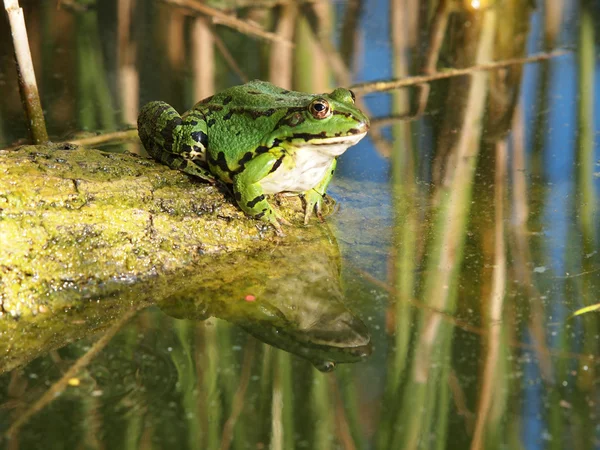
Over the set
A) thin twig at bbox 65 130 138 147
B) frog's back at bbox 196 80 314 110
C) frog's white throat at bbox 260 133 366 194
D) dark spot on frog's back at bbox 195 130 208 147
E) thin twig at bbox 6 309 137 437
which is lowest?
thin twig at bbox 6 309 137 437

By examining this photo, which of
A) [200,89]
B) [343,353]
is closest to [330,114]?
[343,353]

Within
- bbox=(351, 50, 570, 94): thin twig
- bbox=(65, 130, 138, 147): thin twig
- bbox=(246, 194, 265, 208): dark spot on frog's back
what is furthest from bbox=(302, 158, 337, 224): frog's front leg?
bbox=(351, 50, 570, 94): thin twig

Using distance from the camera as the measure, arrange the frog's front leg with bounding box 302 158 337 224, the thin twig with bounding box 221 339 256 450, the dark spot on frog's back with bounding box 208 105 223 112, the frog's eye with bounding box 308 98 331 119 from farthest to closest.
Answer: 1. the frog's front leg with bounding box 302 158 337 224
2. the dark spot on frog's back with bounding box 208 105 223 112
3. the frog's eye with bounding box 308 98 331 119
4. the thin twig with bounding box 221 339 256 450

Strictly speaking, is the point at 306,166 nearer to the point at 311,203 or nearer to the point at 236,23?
the point at 311,203

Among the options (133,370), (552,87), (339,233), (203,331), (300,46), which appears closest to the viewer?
(133,370)

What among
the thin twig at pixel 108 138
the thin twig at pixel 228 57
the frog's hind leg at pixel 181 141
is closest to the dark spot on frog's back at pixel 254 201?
the frog's hind leg at pixel 181 141

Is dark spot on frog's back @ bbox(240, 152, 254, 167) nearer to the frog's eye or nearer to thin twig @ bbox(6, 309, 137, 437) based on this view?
the frog's eye

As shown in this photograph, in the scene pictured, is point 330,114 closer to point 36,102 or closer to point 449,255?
point 449,255
